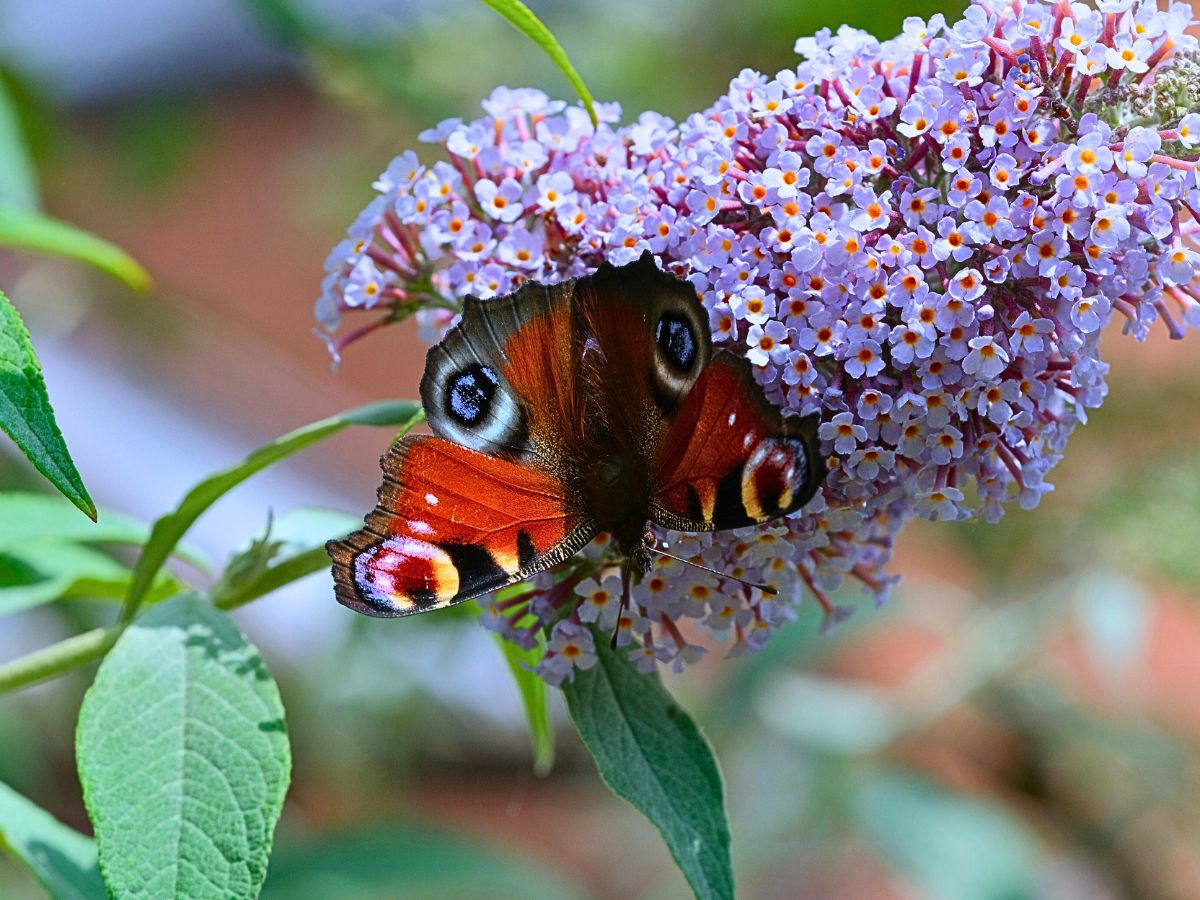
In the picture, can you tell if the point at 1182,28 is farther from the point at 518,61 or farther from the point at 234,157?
the point at 234,157

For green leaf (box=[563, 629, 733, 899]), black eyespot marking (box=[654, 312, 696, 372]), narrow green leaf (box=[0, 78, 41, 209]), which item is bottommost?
green leaf (box=[563, 629, 733, 899])

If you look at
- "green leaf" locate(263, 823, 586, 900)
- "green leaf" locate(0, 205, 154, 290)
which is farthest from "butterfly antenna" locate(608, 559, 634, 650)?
"green leaf" locate(263, 823, 586, 900)

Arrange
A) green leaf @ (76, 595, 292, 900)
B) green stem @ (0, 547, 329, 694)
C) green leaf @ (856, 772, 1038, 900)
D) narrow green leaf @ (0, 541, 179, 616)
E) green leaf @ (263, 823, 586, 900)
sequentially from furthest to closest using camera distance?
green leaf @ (856, 772, 1038, 900), green leaf @ (263, 823, 586, 900), narrow green leaf @ (0, 541, 179, 616), green stem @ (0, 547, 329, 694), green leaf @ (76, 595, 292, 900)

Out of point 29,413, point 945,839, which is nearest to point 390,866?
point 945,839

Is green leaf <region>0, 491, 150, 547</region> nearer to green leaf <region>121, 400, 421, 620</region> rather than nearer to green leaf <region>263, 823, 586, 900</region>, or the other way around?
green leaf <region>121, 400, 421, 620</region>

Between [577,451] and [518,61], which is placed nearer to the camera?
Answer: [577,451]

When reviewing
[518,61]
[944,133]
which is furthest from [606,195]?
[518,61]
